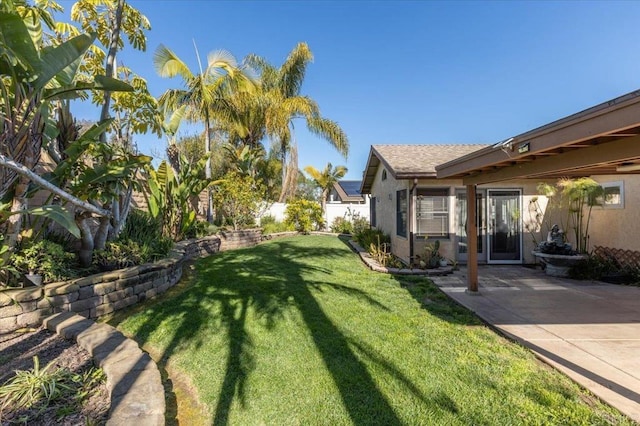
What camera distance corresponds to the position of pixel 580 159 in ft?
12.0

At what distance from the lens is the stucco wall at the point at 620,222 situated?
756 centimetres

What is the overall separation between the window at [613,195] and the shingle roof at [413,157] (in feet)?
12.5

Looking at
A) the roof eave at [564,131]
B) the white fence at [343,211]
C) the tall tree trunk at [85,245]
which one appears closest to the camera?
the roof eave at [564,131]

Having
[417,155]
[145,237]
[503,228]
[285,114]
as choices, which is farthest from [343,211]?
[145,237]

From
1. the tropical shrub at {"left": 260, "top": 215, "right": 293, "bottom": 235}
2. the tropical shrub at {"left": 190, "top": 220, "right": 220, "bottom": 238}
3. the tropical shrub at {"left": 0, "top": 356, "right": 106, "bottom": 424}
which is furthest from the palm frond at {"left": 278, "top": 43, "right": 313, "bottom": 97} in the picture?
the tropical shrub at {"left": 0, "top": 356, "right": 106, "bottom": 424}

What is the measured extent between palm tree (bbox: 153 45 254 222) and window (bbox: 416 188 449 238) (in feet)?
25.9

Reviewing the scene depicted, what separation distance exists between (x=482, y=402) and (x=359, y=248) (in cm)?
949

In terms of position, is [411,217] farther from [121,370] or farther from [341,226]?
[341,226]

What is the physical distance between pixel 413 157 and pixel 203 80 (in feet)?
29.0

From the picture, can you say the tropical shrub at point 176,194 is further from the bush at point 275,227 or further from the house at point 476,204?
the bush at point 275,227

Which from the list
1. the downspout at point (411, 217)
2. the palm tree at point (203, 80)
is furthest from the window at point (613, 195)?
the palm tree at point (203, 80)

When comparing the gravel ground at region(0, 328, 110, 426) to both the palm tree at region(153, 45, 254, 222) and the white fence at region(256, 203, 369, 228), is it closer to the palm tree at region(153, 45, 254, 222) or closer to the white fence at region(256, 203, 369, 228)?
the palm tree at region(153, 45, 254, 222)

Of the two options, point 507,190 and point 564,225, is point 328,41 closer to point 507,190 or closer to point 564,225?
point 507,190

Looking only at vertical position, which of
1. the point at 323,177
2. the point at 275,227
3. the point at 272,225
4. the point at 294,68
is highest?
the point at 294,68
